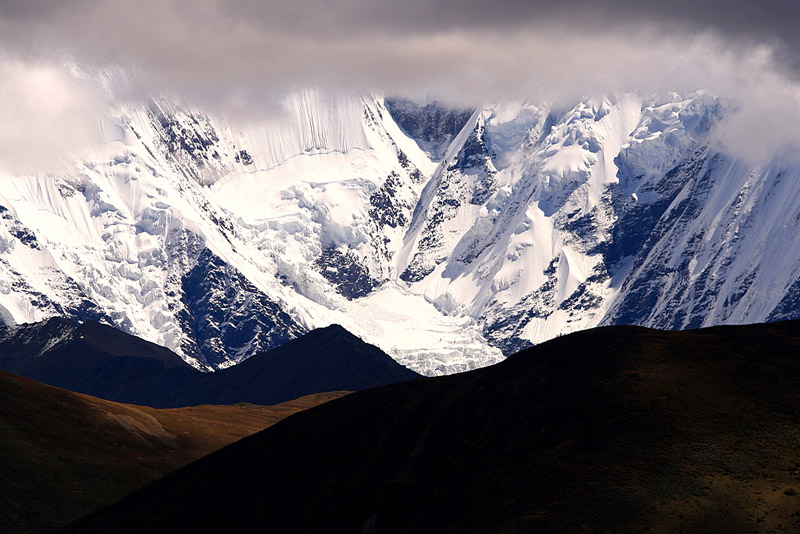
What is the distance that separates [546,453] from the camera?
122 metres

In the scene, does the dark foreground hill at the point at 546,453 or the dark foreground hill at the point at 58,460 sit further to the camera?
the dark foreground hill at the point at 58,460

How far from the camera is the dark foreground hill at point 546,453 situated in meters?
106

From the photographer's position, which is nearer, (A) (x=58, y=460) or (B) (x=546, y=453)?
(B) (x=546, y=453)

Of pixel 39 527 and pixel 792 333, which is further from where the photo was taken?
pixel 39 527

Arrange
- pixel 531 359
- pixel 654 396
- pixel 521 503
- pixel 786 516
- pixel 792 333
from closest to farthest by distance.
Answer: pixel 786 516 → pixel 521 503 → pixel 654 396 → pixel 792 333 → pixel 531 359

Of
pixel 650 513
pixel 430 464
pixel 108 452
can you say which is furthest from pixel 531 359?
pixel 108 452

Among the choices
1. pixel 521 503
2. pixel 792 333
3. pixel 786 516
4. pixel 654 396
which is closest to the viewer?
pixel 786 516

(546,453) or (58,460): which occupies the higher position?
(58,460)

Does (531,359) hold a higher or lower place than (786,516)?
higher

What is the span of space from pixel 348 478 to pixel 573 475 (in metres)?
30.2

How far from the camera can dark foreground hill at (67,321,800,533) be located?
106 m

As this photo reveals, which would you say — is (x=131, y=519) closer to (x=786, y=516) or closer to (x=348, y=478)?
(x=348, y=478)

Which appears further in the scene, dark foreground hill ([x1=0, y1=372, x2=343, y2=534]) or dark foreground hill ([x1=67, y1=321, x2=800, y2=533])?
dark foreground hill ([x1=0, y1=372, x2=343, y2=534])

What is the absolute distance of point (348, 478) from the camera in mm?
137500
